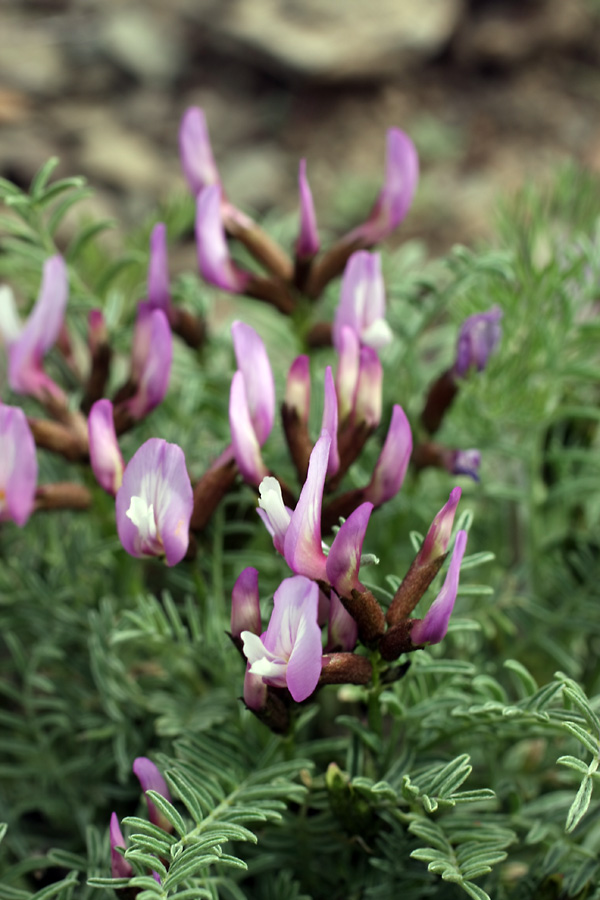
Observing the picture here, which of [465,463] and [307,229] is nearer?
[465,463]

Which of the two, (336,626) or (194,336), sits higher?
(336,626)

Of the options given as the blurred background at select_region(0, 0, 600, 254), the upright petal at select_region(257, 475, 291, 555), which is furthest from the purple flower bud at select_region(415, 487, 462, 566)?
the blurred background at select_region(0, 0, 600, 254)

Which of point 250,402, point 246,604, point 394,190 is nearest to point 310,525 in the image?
point 246,604

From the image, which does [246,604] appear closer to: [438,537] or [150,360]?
[438,537]

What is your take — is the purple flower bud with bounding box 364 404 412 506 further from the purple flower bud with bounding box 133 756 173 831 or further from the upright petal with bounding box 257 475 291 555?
the purple flower bud with bounding box 133 756 173 831

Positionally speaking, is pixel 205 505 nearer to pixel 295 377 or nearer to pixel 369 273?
pixel 295 377

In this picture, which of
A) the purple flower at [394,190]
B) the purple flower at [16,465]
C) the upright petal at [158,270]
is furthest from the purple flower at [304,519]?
the purple flower at [394,190]

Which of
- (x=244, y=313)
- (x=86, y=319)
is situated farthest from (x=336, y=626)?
(x=244, y=313)
